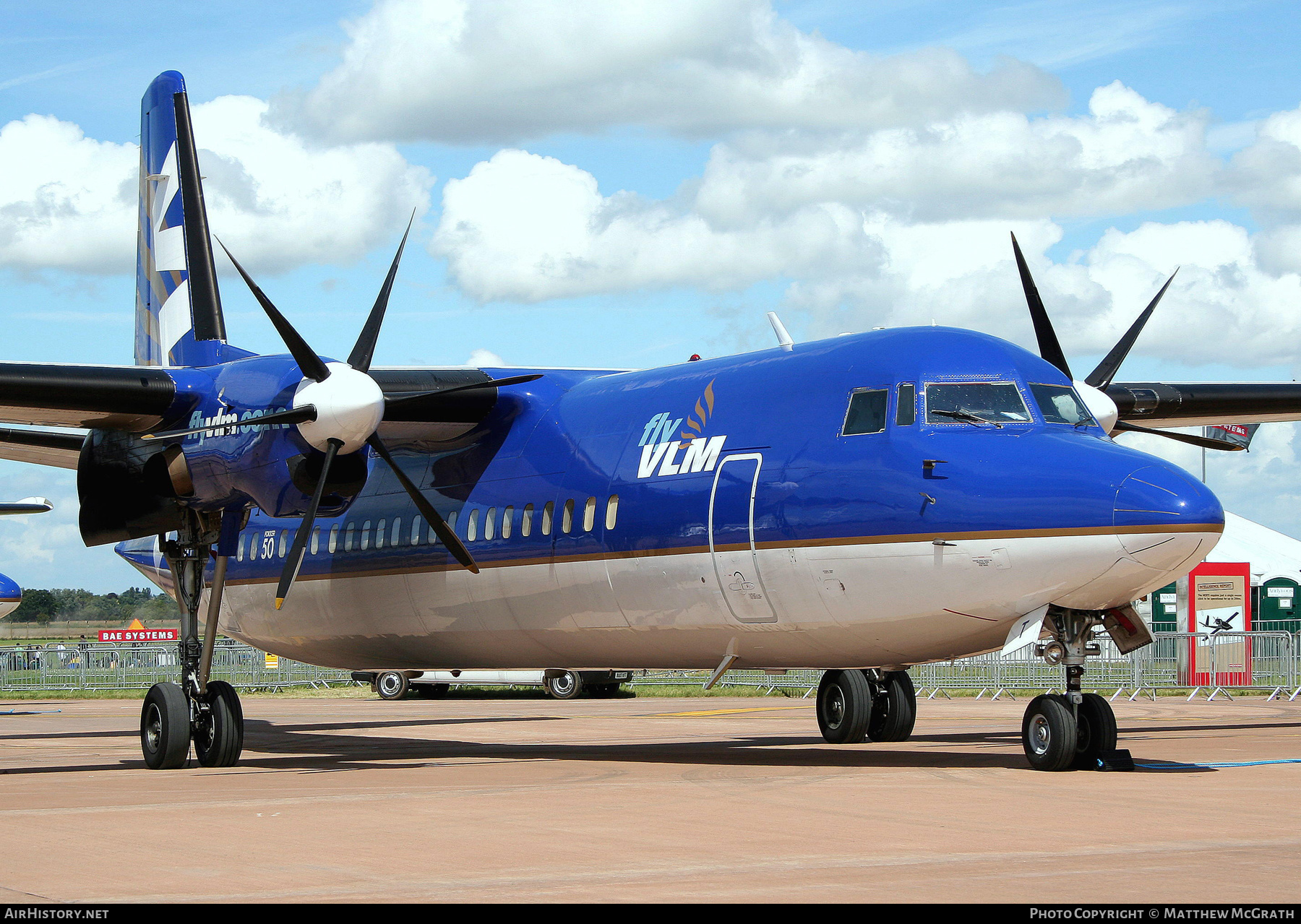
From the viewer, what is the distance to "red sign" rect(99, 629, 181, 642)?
52369 mm

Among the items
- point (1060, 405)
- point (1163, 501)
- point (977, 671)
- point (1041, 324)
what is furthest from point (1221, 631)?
point (1163, 501)

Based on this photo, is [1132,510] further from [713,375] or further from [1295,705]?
[1295,705]

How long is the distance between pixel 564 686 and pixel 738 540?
20.2 metres

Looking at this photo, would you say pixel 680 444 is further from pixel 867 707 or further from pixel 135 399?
pixel 135 399

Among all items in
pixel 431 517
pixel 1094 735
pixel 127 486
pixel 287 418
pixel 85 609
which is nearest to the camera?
pixel 1094 735

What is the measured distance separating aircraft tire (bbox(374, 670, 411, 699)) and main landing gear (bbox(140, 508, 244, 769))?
59.4 feet

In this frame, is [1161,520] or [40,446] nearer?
[1161,520]

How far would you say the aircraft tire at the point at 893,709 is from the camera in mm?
16750

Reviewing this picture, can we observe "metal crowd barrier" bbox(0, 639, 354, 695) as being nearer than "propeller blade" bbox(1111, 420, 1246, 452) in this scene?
No

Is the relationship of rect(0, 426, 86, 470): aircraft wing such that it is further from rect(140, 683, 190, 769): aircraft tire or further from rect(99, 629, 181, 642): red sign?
rect(99, 629, 181, 642): red sign

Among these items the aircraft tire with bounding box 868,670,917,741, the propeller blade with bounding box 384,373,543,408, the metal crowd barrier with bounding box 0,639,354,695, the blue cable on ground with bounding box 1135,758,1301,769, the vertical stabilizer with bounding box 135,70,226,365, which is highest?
the vertical stabilizer with bounding box 135,70,226,365

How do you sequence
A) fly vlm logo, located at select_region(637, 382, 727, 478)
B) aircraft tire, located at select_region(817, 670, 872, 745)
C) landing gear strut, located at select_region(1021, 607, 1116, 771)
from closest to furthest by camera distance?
landing gear strut, located at select_region(1021, 607, 1116, 771)
fly vlm logo, located at select_region(637, 382, 727, 478)
aircraft tire, located at select_region(817, 670, 872, 745)

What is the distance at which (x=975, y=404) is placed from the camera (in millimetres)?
12820

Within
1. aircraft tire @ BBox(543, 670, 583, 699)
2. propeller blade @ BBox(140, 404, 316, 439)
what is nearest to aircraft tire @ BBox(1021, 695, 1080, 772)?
propeller blade @ BBox(140, 404, 316, 439)
